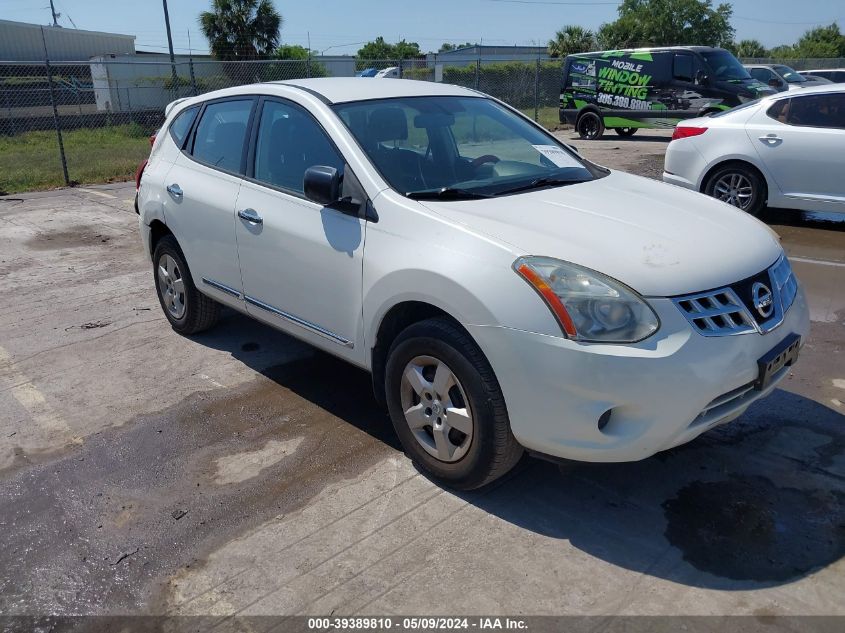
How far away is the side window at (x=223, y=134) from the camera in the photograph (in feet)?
14.8

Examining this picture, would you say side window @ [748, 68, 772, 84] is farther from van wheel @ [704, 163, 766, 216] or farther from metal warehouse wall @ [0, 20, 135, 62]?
metal warehouse wall @ [0, 20, 135, 62]

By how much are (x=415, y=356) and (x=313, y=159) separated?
133 cm

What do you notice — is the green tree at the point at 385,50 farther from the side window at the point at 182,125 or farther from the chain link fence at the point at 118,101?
the side window at the point at 182,125

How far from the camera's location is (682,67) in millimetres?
16641

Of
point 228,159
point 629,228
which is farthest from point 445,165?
point 228,159

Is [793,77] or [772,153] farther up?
[793,77]

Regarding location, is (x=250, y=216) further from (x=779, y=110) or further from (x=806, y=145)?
(x=779, y=110)

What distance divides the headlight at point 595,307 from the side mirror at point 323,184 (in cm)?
119

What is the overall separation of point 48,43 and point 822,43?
61.2m

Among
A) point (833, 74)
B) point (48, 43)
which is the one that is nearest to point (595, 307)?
point (833, 74)

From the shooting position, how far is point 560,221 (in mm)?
3268

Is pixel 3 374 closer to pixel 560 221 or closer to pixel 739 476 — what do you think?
pixel 560 221

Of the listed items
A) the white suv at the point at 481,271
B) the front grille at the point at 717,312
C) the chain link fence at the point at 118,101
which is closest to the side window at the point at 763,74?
→ the chain link fence at the point at 118,101

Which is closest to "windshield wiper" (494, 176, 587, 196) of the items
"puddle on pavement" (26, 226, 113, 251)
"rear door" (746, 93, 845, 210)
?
"rear door" (746, 93, 845, 210)
